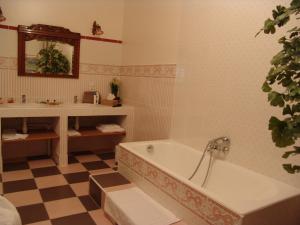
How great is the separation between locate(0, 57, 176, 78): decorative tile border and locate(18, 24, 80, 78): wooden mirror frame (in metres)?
0.08

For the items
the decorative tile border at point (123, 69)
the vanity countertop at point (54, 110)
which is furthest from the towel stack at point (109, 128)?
the decorative tile border at point (123, 69)

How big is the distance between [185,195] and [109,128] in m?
1.87

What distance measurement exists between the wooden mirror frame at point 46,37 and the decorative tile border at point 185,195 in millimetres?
1645

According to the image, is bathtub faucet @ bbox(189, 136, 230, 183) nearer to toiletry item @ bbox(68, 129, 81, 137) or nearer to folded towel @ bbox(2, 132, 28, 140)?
toiletry item @ bbox(68, 129, 81, 137)

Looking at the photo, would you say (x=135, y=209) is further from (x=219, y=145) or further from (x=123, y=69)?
(x=123, y=69)

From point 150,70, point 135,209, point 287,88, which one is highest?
point 150,70

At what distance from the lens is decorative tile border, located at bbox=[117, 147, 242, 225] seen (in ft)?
4.72

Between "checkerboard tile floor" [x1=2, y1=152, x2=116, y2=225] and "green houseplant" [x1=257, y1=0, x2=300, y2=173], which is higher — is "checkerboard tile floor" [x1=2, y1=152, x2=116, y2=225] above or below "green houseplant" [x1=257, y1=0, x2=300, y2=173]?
below

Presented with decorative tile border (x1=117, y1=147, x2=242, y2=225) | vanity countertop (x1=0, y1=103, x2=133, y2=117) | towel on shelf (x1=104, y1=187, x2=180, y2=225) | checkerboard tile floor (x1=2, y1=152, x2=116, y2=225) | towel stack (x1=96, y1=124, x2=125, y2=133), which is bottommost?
checkerboard tile floor (x1=2, y1=152, x2=116, y2=225)

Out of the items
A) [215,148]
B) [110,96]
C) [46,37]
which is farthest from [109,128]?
Result: [215,148]

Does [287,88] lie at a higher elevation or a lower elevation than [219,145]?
higher

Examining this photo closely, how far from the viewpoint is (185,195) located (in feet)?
5.58

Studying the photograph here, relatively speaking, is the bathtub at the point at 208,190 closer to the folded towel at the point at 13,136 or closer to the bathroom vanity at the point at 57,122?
the bathroom vanity at the point at 57,122

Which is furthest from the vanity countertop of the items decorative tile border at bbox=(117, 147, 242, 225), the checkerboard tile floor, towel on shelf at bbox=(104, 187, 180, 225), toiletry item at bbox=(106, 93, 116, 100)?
towel on shelf at bbox=(104, 187, 180, 225)
